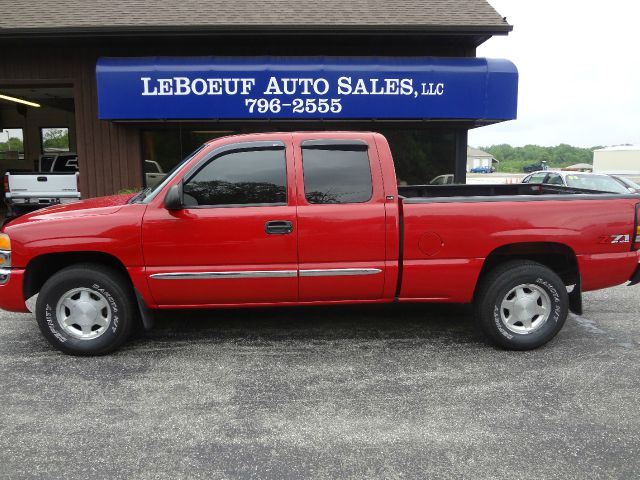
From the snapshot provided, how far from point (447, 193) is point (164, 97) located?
6.25 meters

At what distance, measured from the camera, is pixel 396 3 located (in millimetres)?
12164

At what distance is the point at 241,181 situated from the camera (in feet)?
15.3

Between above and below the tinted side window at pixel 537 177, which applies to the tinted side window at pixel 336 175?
below

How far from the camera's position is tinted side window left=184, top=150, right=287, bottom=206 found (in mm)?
4594

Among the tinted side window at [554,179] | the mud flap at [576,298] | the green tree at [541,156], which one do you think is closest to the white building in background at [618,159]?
the tinted side window at [554,179]

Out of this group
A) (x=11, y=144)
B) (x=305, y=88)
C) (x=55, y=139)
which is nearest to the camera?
(x=305, y=88)

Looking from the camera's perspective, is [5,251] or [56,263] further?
[56,263]

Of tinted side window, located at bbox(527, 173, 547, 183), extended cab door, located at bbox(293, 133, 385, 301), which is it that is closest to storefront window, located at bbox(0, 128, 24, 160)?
tinted side window, located at bbox(527, 173, 547, 183)

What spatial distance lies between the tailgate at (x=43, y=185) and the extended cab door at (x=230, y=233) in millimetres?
8611

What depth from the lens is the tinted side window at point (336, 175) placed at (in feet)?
15.3

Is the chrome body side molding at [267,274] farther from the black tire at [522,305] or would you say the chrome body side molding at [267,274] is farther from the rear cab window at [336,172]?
the black tire at [522,305]

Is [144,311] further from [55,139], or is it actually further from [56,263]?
[55,139]

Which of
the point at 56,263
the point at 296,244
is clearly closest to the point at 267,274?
the point at 296,244

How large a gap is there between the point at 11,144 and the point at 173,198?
65.8 ft
